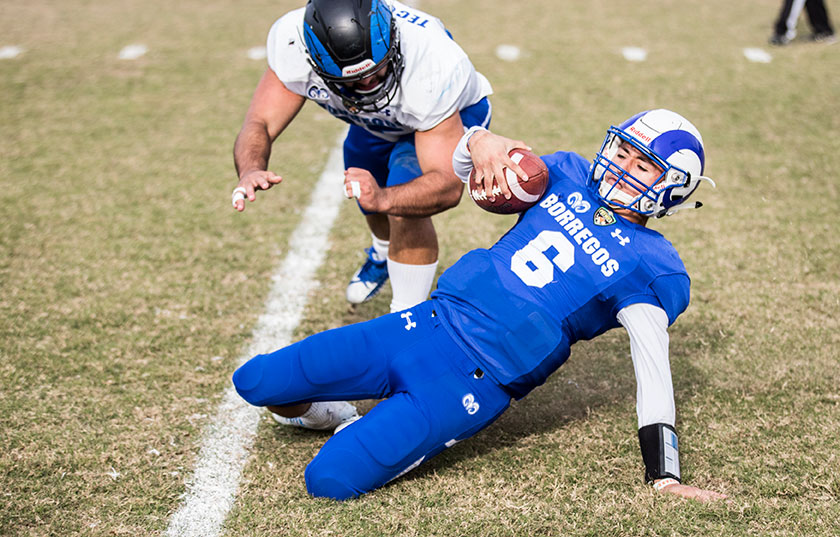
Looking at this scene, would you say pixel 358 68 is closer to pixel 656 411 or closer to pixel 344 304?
pixel 344 304

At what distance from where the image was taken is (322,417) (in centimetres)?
342

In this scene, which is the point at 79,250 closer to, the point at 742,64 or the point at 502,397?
the point at 502,397

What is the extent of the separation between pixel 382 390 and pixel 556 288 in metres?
0.75

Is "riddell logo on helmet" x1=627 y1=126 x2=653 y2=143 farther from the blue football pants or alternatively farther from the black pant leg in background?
the black pant leg in background

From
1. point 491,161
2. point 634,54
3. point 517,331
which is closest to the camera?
point 517,331

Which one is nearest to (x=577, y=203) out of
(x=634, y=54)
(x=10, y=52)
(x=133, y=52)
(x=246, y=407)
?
(x=246, y=407)

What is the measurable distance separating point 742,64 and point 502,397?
6328 mm

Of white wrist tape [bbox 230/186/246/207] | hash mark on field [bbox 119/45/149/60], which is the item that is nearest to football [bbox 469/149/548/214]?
white wrist tape [bbox 230/186/246/207]

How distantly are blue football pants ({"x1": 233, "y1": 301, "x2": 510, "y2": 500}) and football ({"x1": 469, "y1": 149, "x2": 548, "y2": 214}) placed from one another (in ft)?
1.58

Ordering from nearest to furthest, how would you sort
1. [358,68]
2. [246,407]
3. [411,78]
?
[358,68], [411,78], [246,407]

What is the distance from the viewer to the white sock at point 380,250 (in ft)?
14.6

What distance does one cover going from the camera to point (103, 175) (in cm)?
599

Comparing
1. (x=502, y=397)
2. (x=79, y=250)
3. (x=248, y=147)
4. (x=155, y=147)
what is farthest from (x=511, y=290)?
(x=155, y=147)

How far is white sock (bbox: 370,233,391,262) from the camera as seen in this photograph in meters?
4.46
